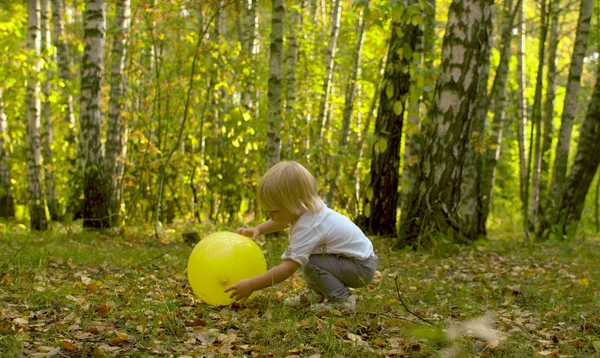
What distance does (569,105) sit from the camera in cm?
1134

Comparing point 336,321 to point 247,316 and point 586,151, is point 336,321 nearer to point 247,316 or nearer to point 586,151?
point 247,316

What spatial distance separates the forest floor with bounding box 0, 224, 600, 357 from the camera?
3133mm

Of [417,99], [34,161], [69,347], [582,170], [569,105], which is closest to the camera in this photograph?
[69,347]

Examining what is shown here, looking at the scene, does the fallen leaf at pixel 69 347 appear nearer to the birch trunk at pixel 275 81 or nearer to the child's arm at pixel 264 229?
the child's arm at pixel 264 229

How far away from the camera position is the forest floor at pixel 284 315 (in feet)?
10.3

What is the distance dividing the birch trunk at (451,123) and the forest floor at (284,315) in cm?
112

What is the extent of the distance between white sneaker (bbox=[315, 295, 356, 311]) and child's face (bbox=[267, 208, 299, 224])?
62 cm

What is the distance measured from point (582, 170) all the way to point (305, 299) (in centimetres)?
785

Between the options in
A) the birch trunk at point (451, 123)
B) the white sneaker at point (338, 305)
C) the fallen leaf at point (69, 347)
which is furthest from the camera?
the birch trunk at point (451, 123)

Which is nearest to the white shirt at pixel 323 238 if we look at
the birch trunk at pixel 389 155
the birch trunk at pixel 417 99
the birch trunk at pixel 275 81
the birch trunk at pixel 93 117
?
the birch trunk at pixel 417 99

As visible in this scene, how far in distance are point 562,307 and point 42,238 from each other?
624 centimetres

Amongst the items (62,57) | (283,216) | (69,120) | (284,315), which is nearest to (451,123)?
(283,216)

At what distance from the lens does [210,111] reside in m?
12.3

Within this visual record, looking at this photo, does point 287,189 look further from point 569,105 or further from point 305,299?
point 569,105
